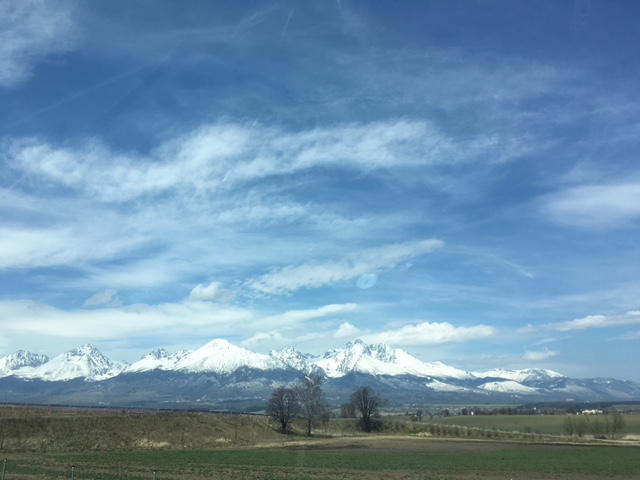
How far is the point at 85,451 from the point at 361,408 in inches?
3577

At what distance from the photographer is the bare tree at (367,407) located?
143738 millimetres

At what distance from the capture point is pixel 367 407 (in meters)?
145

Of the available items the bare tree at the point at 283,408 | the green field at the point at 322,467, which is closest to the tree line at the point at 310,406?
the bare tree at the point at 283,408

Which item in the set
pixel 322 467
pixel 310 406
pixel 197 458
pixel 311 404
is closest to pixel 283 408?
pixel 310 406

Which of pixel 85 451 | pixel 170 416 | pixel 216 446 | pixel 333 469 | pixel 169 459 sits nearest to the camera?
pixel 333 469

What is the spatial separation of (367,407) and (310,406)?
22.0 metres

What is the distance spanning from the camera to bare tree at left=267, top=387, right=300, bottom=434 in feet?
403

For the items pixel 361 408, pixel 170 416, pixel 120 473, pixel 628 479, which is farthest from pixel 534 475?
pixel 361 408

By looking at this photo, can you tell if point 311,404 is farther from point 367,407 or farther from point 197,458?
point 197,458

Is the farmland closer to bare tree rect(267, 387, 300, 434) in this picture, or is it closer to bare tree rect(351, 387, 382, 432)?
bare tree rect(267, 387, 300, 434)

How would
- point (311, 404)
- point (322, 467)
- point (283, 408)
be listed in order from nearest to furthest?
point (322, 467) < point (283, 408) < point (311, 404)

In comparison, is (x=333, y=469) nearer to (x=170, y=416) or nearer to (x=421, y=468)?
(x=421, y=468)

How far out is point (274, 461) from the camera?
57094 millimetres

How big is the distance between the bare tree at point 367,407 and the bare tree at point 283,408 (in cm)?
2537
